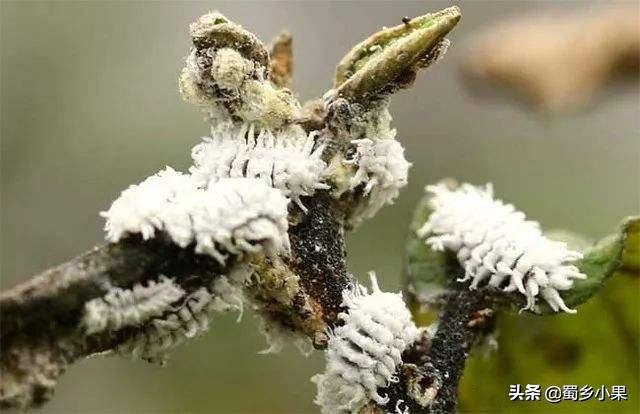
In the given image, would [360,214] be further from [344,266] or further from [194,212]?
[194,212]

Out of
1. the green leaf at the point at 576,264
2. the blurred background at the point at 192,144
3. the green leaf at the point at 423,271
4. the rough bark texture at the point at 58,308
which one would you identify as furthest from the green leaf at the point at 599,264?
the blurred background at the point at 192,144

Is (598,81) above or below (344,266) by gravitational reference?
above

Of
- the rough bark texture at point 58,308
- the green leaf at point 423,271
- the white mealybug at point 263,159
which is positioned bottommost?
the rough bark texture at point 58,308

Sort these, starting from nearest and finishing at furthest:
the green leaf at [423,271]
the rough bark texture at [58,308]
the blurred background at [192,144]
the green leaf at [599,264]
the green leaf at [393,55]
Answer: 1. the rough bark texture at [58,308]
2. the green leaf at [393,55]
3. the green leaf at [599,264]
4. the green leaf at [423,271]
5. the blurred background at [192,144]

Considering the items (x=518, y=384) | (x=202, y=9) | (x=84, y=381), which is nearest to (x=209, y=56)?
(x=518, y=384)

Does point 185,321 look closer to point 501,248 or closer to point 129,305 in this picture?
point 129,305

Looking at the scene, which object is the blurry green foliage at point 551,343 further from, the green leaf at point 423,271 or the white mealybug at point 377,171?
the white mealybug at point 377,171

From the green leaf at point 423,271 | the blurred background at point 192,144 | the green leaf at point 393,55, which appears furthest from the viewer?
the blurred background at point 192,144
